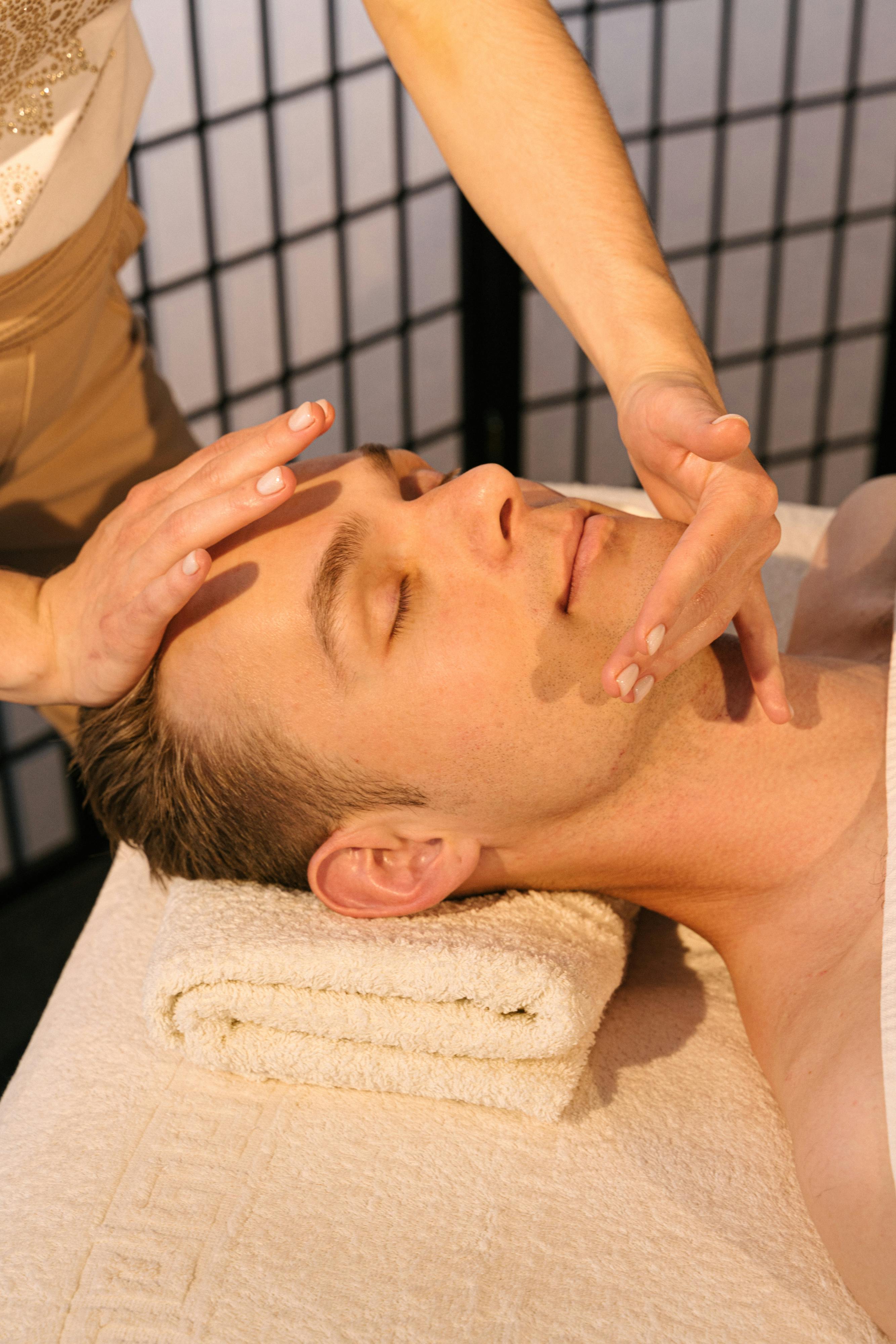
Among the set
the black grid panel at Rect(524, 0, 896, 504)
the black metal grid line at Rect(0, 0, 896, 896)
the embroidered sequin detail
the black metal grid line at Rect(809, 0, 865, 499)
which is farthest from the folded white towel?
the black metal grid line at Rect(809, 0, 865, 499)

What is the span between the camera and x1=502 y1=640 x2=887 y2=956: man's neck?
1193 millimetres

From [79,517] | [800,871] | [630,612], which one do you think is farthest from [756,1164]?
[79,517]

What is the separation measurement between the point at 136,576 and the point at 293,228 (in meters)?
2.70

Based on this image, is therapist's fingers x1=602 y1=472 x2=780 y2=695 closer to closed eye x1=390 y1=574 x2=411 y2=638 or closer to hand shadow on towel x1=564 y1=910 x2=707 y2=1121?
closed eye x1=390 y1=574 x2=411 y2=638

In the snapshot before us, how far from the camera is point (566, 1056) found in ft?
3.62

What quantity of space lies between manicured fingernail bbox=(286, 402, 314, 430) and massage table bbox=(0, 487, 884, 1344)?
25.4 inches

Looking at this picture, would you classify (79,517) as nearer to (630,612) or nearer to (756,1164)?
(630,612)

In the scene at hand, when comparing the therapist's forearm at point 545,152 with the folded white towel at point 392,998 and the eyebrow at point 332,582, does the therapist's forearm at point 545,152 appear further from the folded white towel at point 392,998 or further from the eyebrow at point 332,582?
the folded white towel at point 392,998

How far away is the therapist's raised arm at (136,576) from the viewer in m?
1.01

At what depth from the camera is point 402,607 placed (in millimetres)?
1124

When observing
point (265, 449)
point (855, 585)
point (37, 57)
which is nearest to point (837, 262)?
point (855, 585)

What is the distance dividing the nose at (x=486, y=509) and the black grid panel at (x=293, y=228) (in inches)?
86.6

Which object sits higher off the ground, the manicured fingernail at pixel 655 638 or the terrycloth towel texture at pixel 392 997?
the manicured fingernail at pixel 655 638

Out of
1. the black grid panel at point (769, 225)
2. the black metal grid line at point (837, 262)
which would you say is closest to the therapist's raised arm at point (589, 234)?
the black grid panel at point (769, 225)
